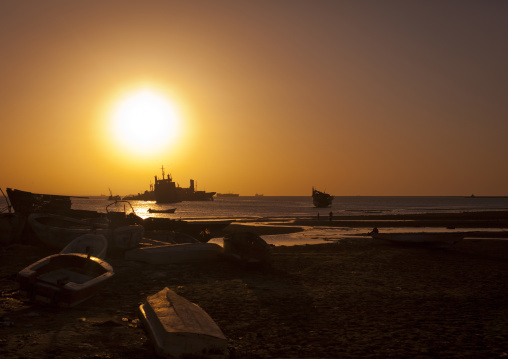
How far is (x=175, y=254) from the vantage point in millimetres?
17969

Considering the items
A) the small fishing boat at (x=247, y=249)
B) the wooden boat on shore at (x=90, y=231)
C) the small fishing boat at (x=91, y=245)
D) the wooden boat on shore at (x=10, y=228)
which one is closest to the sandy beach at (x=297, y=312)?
the small fishing boat at (x=247, y=249)

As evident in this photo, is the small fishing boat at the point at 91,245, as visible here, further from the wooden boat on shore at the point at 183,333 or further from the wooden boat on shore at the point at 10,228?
the wooden boat on shore at the point at 10,228

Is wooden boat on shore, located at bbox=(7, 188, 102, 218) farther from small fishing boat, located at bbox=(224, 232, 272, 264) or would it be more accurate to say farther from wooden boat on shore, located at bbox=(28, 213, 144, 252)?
small fishing boat, located at bbox=(224, 232, 272, 264)

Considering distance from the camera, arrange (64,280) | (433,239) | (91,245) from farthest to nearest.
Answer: (433,239), (91,245), (64,280)

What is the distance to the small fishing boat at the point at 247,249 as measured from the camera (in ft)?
55.8

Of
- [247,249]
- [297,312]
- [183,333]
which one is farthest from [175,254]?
[183,333]

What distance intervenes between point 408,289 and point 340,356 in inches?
257

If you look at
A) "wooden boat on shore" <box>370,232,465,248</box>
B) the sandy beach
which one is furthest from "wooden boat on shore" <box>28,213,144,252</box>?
"wooden boat on shore" <box>370,232,465,248</box>

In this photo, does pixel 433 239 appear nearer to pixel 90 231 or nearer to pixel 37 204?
pixel 90 231

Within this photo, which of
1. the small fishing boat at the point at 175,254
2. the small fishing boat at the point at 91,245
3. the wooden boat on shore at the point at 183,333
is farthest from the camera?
the small fishing boat at the point at 175,254

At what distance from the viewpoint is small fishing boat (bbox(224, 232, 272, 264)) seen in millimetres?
17000

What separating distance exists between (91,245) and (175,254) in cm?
318

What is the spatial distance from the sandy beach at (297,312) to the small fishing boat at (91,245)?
0.92 m

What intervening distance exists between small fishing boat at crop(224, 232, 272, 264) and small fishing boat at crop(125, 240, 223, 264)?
0.70 meters
